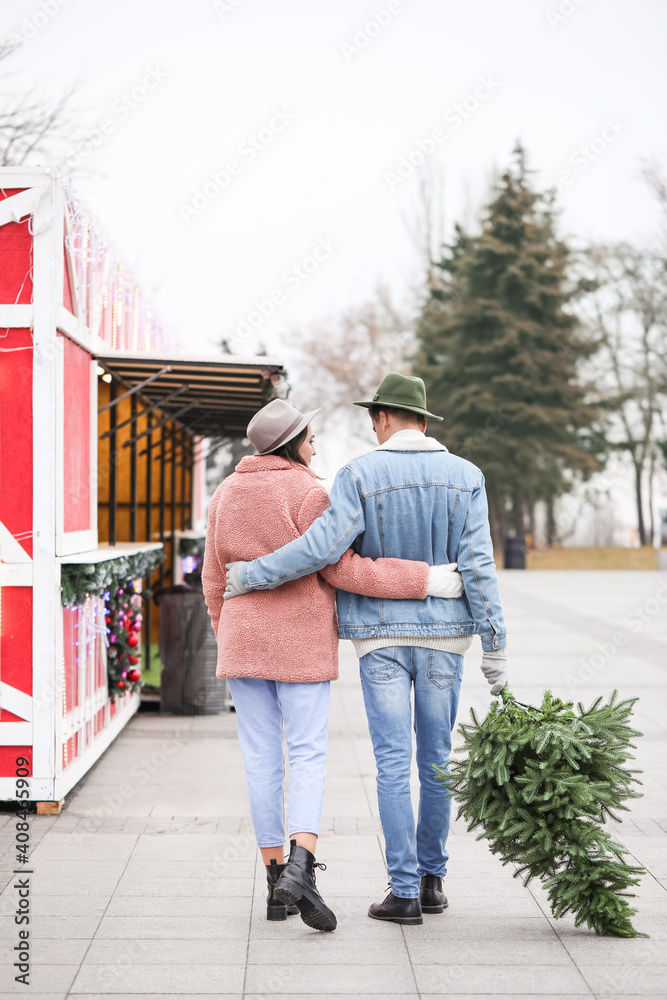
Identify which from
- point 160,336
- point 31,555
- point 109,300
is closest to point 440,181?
point 160,336

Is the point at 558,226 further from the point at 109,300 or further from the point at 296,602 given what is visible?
the point at 296,602

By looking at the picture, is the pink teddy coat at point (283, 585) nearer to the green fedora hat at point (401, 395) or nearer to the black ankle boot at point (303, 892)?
the green fedora hat at point (401, 395)

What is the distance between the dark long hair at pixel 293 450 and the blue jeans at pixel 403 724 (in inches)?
31.0

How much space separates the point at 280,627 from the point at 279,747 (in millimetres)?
471

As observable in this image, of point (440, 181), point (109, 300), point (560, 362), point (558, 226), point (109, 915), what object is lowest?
point (109, 915)

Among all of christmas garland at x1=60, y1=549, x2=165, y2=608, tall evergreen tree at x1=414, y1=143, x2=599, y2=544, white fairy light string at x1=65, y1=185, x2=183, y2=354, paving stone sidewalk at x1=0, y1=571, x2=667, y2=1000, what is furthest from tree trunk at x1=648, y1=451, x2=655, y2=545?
christmas garland at x1=60, y1=549, x2=165, y2=608

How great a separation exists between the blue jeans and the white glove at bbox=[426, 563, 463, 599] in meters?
0.20

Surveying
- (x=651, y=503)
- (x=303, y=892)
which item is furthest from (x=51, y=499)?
(x=651, y=503)

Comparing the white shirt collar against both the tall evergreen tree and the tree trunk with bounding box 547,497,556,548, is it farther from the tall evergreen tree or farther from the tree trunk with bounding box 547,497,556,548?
the tree trunk with bounding box 547,497,556,548

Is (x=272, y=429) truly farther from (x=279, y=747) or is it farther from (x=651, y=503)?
(x=651, y=503)

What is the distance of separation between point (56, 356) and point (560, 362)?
1302 inches

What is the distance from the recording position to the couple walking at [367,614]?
3.84m

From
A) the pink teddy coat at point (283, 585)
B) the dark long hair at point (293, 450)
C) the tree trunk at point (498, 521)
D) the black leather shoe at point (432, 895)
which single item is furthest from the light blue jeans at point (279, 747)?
the tree trunk at point (498, 521)

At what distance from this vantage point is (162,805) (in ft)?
18.8
